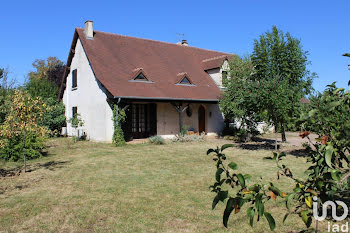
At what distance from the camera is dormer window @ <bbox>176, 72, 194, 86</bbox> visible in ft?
64.5

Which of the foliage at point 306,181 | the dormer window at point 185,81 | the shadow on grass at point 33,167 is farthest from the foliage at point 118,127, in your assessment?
the foliage at point 306,181

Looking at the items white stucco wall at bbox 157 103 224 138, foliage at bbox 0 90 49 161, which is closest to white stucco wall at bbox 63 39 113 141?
white stucco wall at bbox 157 103 224 138

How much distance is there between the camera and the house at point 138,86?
55.9 ft

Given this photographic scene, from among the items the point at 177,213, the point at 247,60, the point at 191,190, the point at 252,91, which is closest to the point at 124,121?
the point at 252,91

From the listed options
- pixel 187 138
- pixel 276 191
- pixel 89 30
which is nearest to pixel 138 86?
pixel 187 138

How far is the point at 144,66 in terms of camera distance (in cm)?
1964

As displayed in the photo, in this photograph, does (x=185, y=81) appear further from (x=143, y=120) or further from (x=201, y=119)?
(x=143, y=120)

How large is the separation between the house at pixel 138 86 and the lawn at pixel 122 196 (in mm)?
5930

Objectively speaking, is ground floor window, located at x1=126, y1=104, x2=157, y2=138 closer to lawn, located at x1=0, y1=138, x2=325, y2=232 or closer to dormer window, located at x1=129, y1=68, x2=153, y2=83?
dormer window, located at x1=129, y1=68, x2=153, y2=83

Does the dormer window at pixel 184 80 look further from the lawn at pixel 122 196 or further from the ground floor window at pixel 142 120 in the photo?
the lawn at pixel 122 196

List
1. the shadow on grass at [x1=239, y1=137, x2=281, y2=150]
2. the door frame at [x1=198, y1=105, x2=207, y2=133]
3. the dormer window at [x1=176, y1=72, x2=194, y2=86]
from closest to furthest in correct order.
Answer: the shadow on grass at [x1=239, y1=137, x2=281, y2=150] → the dormer window at [x1=176, y1=72, x2=194, y2=86] → the door frame at [x1=198, y1=105, x2=207, y2=133]

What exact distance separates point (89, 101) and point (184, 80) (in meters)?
6.29

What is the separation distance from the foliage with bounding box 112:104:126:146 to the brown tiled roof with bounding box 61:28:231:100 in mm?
998

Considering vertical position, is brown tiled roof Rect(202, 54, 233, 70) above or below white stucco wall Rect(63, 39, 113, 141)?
above
